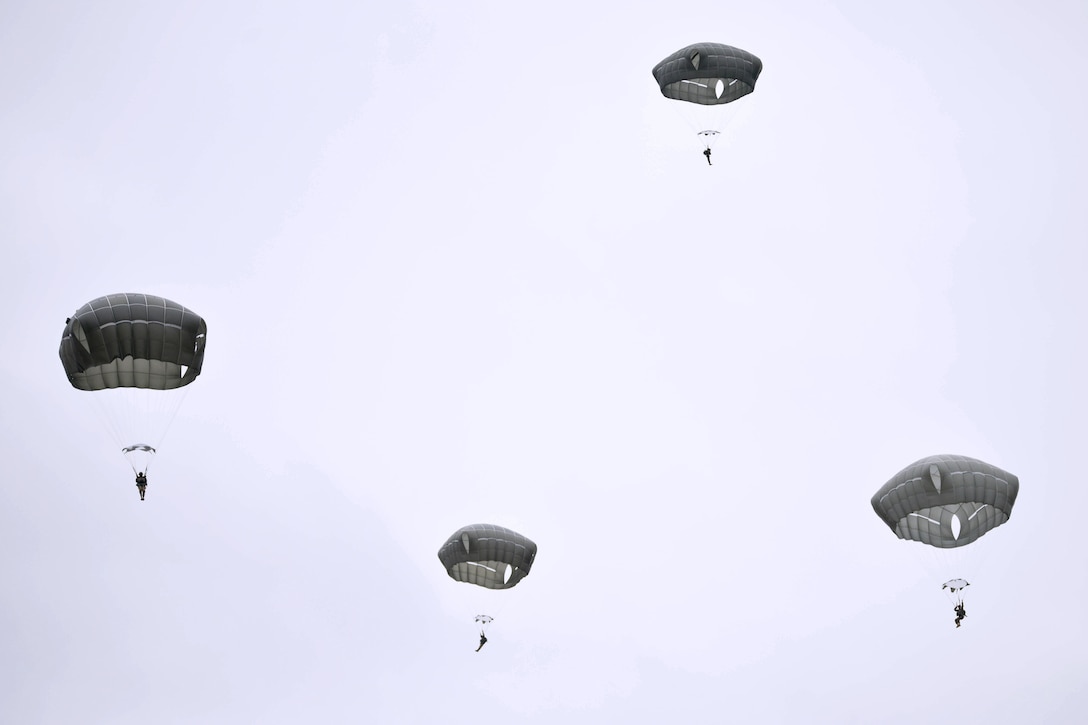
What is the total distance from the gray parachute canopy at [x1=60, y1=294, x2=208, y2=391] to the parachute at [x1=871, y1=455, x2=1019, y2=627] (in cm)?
2673

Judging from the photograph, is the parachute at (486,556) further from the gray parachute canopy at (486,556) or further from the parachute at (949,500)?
the parachute at (949,500)

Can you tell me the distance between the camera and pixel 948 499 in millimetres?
55344

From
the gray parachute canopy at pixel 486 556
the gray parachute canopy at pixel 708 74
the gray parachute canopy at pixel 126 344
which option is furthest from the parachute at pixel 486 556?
the gray parachute canopy at pixel 708 74

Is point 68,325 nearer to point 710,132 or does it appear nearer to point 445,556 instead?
point 445,556

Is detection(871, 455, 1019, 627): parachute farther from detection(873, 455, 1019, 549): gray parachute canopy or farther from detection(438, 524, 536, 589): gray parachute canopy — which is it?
detection(438, 524, 536, 589): gray parachute canopy

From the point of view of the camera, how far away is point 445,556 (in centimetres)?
6388

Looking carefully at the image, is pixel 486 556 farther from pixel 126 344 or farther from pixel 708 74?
pixel 708 74

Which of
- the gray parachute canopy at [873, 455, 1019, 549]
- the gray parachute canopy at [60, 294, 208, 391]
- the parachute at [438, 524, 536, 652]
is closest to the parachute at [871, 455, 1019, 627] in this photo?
the gray parachute canopy at [873, 455, 1019, 549]

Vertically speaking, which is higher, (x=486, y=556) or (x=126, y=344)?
(x=126, y=344)

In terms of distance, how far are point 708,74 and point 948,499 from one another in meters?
21.9

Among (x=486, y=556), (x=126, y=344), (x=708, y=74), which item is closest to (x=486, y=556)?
(x=486, y=556)

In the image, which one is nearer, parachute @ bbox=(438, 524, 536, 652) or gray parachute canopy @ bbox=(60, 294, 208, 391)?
gray parachute canopy @ bbox=(60, 294, 208, 391)

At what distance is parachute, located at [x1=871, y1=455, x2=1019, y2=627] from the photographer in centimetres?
5544

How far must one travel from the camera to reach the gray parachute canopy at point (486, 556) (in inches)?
2469
